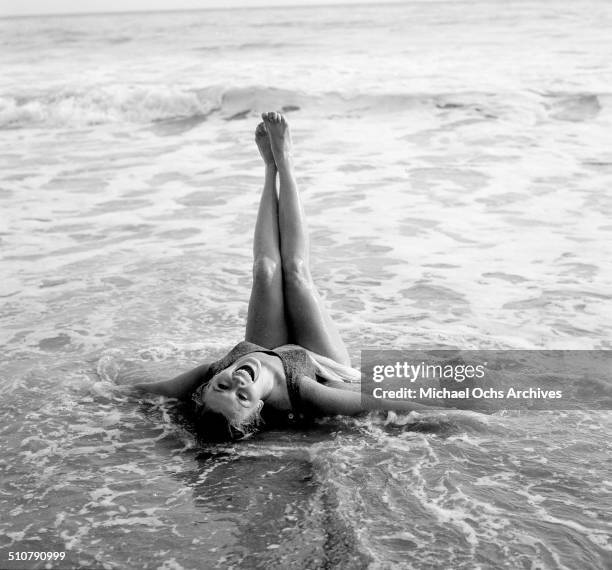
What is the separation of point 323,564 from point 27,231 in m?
6.16

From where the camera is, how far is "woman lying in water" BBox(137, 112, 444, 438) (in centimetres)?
437

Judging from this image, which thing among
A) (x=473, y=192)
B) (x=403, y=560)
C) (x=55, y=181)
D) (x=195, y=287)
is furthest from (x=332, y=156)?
(x=403, y=560)

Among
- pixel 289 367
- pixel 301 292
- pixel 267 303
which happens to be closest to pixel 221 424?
pixel 289 367

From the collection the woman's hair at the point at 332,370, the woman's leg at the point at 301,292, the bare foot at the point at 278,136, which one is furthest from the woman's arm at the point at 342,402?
the bare foot at the point at 278,136

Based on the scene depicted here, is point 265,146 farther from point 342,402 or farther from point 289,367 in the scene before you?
point 342,402

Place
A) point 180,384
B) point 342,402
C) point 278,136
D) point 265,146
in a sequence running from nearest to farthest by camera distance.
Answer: point 342,402 < point 180,384 < point 278,136 < point 265,146

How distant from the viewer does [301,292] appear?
4.97 metres

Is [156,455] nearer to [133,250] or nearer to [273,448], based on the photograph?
[273,448]

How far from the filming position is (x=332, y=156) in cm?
1173

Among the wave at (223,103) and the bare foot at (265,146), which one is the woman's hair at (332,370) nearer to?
the bare foot at (265,146)

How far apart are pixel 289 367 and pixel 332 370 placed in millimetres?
340

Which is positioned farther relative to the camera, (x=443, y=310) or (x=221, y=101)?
(x=221, y=101)

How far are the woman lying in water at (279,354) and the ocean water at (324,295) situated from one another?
0.15 m

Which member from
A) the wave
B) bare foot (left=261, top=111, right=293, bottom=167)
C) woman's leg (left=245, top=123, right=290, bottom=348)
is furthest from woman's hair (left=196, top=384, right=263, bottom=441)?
the wave
